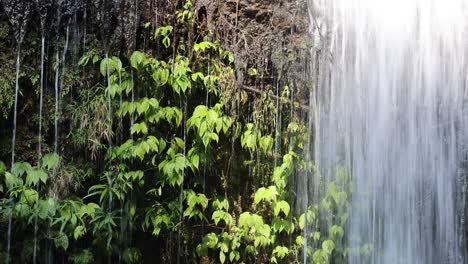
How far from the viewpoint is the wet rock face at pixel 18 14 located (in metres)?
4.93

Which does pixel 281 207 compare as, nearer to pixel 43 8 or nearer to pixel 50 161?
pixel 50 161

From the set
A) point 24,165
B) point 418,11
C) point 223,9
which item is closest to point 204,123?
point 223,9

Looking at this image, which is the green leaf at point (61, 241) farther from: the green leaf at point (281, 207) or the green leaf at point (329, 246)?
the green leaf at point (329, 246)

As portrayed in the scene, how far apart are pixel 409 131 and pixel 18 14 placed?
2875mm

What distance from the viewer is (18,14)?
16.3 feet

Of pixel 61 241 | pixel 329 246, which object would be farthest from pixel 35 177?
pixel 329 246

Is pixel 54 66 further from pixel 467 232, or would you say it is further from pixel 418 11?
pixel 467 232

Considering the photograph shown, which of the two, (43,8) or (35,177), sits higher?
(43,8)

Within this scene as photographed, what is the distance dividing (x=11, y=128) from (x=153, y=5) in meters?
1.36

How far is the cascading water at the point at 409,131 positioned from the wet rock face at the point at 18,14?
2.37 meters

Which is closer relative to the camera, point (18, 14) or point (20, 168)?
point (20, 168)

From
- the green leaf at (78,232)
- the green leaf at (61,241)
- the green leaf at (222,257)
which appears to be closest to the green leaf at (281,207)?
the green leaf at (222,257)

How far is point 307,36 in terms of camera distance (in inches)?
206

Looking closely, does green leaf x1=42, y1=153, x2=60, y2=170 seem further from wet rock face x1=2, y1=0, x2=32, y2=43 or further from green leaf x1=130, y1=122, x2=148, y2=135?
wet rock face x1=2, y1=0, x2=32, y2=43
